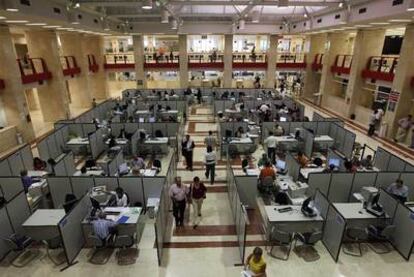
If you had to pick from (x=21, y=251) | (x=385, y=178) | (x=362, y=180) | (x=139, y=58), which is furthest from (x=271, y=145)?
(x=139, y=58)

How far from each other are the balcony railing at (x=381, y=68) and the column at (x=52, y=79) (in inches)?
804

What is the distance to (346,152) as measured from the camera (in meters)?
12.7

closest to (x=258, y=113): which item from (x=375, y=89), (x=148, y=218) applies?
(x=375, y=89)

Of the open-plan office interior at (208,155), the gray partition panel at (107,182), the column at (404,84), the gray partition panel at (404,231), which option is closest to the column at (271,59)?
the open-plan office interior at (208,155)

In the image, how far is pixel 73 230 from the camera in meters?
6.80

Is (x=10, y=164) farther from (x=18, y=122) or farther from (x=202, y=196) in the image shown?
(x=202, y=196)

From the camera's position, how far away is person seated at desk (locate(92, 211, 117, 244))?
659 cm

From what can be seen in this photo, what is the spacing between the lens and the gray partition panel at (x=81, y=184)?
8086 mm

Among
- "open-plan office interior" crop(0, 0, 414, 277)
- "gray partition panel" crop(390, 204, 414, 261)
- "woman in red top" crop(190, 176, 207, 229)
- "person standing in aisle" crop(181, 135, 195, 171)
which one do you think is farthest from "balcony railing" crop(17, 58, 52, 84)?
"gray partition panel" crop(390, 204, 414, 261)

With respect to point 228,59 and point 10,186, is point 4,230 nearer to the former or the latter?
point 10,186

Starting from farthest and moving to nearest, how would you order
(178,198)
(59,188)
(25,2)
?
(25,2) → (59,188) → (178,198)

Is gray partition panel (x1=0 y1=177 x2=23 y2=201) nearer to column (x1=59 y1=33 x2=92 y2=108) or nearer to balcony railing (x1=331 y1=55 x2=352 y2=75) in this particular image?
column (x1=59 y1=33 x2=92 y2=108)

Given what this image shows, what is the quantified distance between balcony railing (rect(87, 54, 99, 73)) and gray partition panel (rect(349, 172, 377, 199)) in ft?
76.2

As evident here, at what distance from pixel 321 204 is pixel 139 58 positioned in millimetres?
23035
